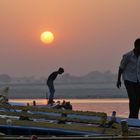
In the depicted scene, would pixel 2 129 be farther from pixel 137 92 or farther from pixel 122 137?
pixel 137 92

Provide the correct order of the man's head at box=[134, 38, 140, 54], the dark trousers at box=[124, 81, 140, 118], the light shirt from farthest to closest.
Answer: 1. the light shirt
2. the dark trousers at box=[124, 81, 140, 118]
3. the man's head at box=[134, 38, 140, 54]

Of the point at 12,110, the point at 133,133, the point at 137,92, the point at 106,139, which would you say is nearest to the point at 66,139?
the point at 106,139

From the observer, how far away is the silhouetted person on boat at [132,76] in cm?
1180

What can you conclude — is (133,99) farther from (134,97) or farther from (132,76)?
(132,76)

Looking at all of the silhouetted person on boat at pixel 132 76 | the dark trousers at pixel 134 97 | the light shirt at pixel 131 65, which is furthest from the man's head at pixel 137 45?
the dark trousers at pixel 134 97

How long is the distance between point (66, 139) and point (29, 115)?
1851 mm

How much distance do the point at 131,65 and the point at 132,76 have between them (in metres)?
0.21

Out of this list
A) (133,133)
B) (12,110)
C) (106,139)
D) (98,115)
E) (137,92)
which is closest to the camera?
(106,139)

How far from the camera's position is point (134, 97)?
11.8m

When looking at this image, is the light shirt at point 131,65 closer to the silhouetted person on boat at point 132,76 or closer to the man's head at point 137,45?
the silhouetted person on boat at point 132,76

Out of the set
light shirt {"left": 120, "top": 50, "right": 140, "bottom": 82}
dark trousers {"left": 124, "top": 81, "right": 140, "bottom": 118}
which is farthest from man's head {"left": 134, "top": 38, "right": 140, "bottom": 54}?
dark trousers {"left": 124, "top": 81, "right": 140, "bottom": 118}

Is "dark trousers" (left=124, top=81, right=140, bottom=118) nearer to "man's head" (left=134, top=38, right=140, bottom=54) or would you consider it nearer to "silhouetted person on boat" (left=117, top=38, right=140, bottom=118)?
"silhouetted person on boat" (left=117, top=38, right=140, bottom=118)

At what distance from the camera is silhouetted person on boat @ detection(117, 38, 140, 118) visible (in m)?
11.8

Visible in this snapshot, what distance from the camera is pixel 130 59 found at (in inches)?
470
